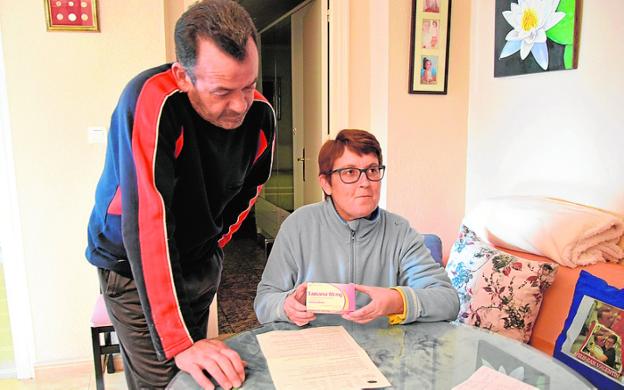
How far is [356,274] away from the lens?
1502 mm

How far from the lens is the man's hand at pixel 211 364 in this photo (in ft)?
3.28

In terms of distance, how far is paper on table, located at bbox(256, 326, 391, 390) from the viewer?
1.04 metres

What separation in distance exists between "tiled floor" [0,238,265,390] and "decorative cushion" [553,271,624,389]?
75.8 inches

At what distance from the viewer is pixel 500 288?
1.91m

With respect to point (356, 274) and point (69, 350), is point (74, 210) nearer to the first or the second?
point (69, 350)

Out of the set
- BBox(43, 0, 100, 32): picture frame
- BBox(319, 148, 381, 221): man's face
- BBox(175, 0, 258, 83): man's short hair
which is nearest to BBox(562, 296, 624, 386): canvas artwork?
BBox(319, 148, 381, 221): man's face

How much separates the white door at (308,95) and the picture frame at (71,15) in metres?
1.38

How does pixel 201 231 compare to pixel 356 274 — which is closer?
pixel 201 231

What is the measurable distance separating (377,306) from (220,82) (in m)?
0.70

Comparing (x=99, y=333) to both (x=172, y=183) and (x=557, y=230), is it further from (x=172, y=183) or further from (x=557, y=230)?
(x=557, y=230)

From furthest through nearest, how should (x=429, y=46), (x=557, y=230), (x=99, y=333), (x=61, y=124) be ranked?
(x=429, y=46) < (x=61, y=124) < (x=99, y=333) < (x=557, y=230)

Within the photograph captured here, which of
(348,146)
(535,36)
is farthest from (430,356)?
(535,36)

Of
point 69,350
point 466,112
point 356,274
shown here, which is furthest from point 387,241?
point 69,350

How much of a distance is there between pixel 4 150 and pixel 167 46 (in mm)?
948
